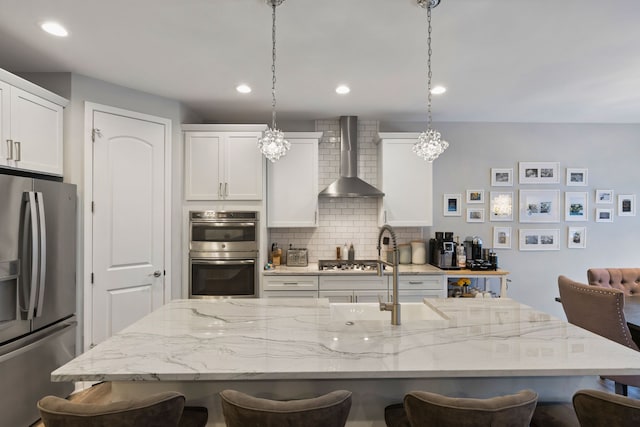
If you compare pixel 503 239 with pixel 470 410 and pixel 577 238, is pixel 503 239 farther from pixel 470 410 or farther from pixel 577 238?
pixel 470 410

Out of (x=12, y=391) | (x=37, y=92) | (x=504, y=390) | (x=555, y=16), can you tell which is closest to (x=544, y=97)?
(x=555, y=16)

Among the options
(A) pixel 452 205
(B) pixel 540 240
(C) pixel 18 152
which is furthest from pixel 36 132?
(B) pixel 540 240

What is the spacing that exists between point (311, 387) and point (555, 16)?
247 cm

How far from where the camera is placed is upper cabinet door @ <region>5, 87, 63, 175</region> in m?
2.23

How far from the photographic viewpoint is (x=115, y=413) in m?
0.98

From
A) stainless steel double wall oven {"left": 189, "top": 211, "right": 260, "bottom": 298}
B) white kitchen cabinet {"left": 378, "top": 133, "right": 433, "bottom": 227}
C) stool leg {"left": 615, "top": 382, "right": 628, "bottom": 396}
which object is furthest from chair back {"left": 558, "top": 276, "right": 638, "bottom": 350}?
stainless steel double wall oven {"left": 189, "top": 211, "right": 260, "bottom": 298}

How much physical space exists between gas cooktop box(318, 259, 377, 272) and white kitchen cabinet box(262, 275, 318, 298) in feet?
0.77

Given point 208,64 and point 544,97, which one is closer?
point 208,64

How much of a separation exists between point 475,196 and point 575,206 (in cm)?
Result: 126

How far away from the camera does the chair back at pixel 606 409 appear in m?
1.00

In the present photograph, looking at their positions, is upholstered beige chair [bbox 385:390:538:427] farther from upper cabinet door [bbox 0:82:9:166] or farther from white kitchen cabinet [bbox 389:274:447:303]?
upper cabinet door [bbox 0:82:9:166]

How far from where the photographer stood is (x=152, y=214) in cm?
314

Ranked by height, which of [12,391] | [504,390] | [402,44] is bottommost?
[12,391]

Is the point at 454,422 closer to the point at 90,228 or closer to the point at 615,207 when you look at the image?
the point at 90,228
